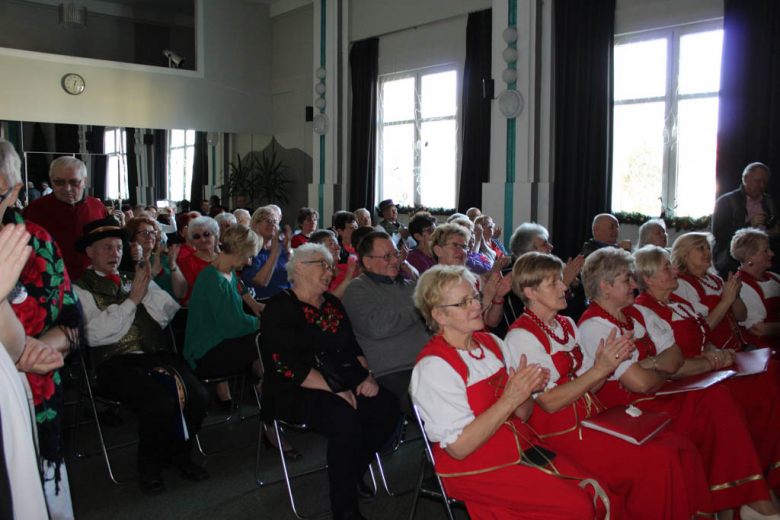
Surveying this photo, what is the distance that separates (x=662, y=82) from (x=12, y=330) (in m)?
7.03

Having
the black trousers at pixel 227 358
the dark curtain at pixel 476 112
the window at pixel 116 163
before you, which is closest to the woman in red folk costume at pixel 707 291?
the black trousers at pixel 227 358

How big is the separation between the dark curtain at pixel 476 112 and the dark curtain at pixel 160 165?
14.8 feet

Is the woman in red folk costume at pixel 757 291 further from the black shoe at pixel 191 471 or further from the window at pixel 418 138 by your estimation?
the window at pixel 418 138

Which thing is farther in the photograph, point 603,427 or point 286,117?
point 286,117

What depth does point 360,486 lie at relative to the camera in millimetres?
2863

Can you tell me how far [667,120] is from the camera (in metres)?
6.90

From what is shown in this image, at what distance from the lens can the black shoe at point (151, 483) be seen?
286 cm

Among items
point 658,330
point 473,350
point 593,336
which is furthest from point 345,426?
point 658,330

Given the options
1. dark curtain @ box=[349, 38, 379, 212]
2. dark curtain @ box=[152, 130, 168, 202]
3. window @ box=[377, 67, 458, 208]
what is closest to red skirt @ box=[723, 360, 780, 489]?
window @ box=[377, 67, 458, 208]

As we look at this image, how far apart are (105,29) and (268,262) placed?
358 inches

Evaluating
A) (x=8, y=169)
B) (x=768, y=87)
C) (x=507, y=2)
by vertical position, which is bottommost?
(x=8, y=169)

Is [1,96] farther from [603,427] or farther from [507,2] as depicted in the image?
[603,427]

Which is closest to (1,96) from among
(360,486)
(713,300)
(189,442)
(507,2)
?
(507,2)

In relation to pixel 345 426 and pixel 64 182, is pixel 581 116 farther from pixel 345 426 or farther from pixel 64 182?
pixel 345 426
